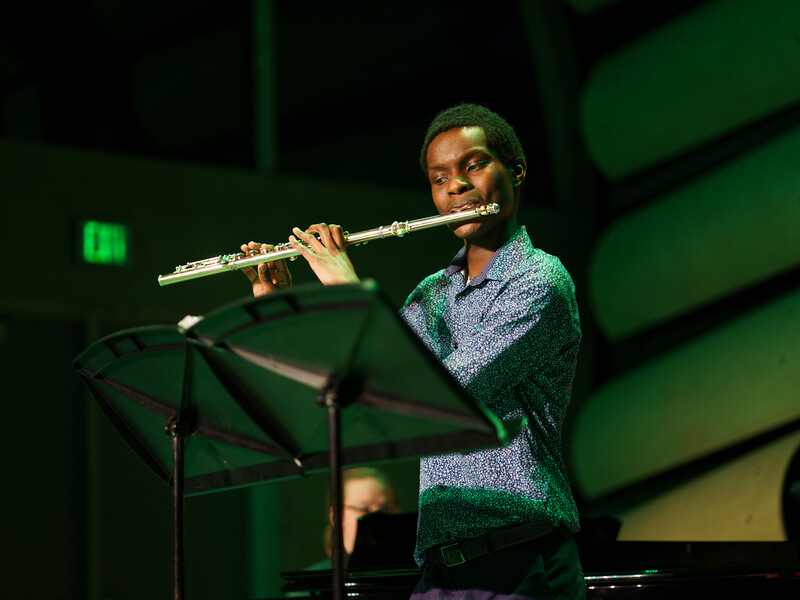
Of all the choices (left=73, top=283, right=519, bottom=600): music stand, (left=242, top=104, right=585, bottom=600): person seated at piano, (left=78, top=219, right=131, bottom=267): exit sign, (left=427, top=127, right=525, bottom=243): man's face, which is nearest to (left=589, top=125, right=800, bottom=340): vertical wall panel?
(left=78, top=219, right=131, bottom=267): exit sign

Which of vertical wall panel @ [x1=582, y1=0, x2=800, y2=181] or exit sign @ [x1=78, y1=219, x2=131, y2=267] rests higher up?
vertical wall panel @ [x1=582, y1=0, x2=800, y2=181]

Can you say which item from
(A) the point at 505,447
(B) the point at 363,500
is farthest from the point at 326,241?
(B) the point at 363,500

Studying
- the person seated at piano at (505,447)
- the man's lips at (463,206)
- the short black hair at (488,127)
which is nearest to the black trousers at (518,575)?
the person seated at piano at (505,447)

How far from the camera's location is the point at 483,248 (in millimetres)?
2102

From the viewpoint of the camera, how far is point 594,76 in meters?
6.57

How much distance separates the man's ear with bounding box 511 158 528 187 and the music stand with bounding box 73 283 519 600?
29.4 inches

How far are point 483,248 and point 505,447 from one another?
0.43m

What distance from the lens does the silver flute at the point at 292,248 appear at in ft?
6.78

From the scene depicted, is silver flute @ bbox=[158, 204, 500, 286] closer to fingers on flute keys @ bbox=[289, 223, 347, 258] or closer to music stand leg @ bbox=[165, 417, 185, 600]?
fingers on flute keys @ bbox=[289, 223, 347, 258]

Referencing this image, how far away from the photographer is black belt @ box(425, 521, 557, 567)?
1792 mm

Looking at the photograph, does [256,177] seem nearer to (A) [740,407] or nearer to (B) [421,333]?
(A) [740,407]

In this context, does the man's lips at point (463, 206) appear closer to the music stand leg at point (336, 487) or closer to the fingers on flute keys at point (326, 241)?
the fingers on flute keys at point (326, 241)

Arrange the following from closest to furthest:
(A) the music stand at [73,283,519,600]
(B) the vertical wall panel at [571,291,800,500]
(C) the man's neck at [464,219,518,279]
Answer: (A) the music stand at [73,283,519,600] < (C) the man's neck at [464,219,518,279] < (B) the vertical wall panel at [571,291,800,500]

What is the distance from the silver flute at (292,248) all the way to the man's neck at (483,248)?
0.05m
